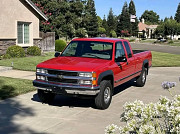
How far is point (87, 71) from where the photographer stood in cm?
697

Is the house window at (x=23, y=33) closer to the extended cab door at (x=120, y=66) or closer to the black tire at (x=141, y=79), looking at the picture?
the black tire at (x=141, y=79)

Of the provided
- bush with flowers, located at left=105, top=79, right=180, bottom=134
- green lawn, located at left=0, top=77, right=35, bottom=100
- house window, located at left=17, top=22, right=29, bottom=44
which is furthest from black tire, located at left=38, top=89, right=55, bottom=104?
house window, located at left=17, top=22, right=29, bottom=44

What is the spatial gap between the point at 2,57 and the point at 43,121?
41.8 feet

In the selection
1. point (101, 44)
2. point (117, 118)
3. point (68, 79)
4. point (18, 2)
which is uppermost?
point (18, 2)

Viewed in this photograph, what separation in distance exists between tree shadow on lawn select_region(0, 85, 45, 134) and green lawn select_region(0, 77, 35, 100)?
9cm

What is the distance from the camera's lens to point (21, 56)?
1894 cm

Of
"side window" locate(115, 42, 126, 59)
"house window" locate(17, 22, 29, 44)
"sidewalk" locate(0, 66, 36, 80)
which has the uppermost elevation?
"house window" locate(17, 22, 29, 44)

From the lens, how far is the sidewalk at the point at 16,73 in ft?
38.8

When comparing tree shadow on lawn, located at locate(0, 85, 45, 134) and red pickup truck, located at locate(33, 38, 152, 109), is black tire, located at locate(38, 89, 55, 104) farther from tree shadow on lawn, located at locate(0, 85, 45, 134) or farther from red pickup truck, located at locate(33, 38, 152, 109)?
tree shadow on lawn, located at locate(0, 85, 45, 134)

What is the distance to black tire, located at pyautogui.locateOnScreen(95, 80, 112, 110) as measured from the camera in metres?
7.29

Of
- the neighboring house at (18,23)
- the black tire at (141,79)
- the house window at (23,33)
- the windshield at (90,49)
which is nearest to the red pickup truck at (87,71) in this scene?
the windshield at (90,49)

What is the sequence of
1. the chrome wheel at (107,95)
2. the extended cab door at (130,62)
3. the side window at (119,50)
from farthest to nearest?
the extended cab door at (130,62) → the side window at (119,50) → the chrome wheel at (107,95)

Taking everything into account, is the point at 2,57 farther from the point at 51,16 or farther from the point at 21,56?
the point at 51,16

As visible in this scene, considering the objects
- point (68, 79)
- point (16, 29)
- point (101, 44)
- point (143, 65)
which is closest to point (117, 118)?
point (68, 79)
